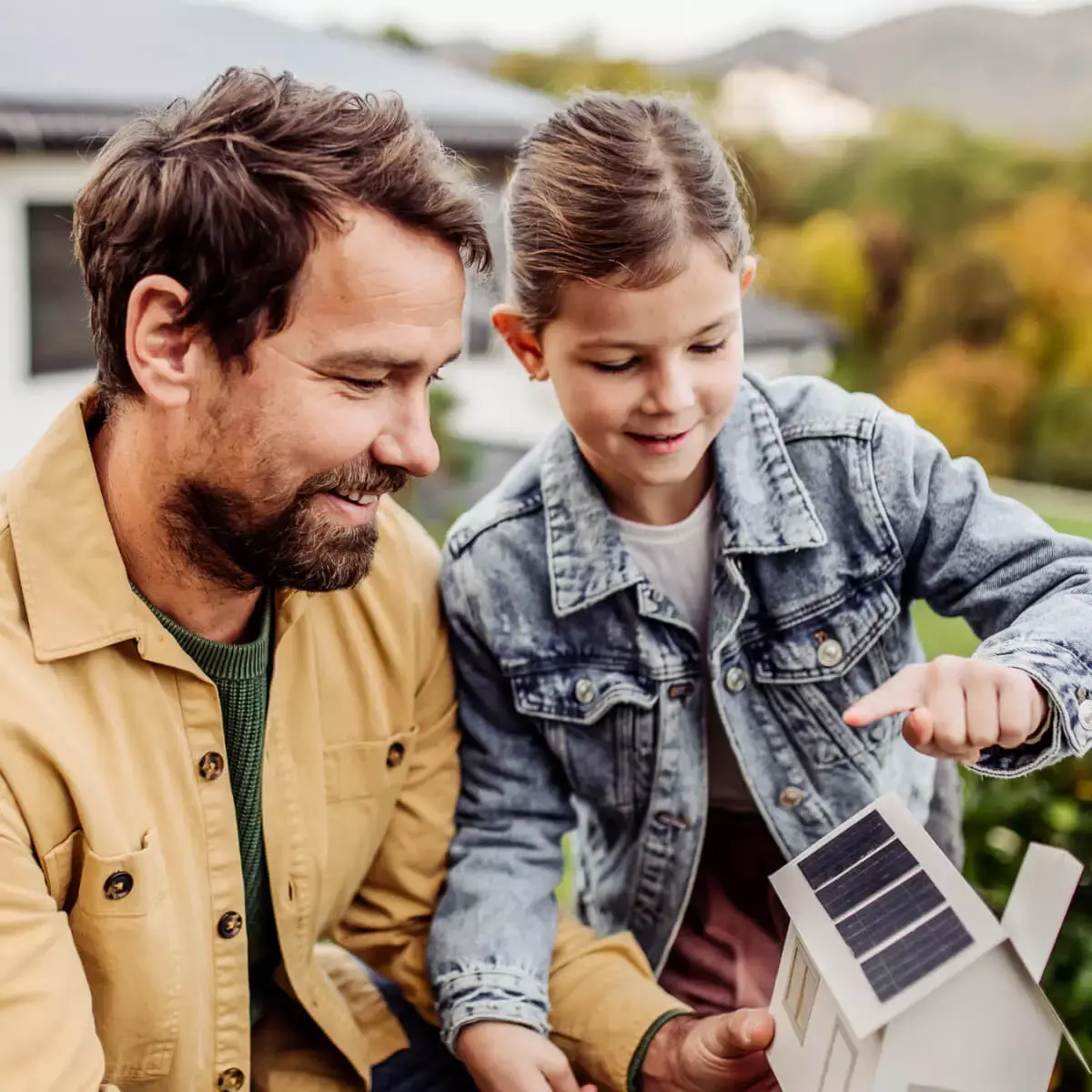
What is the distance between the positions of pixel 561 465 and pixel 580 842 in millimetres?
652

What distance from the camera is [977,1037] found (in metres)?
1.26

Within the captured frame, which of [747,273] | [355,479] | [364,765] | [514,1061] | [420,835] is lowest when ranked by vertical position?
[514,1061]

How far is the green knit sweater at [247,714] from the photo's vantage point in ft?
5.70

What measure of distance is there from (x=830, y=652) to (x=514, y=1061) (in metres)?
0.69

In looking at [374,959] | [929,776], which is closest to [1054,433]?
[929,776]

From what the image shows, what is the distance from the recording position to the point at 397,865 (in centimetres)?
196

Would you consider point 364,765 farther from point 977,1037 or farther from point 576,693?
point 977,1037

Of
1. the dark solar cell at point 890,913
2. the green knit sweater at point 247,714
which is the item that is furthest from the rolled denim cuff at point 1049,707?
the green knit sweater at point 247,714

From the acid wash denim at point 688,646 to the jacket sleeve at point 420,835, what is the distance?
0.03 metres

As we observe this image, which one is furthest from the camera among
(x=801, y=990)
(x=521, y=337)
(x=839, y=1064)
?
→ (x=521, y=337)

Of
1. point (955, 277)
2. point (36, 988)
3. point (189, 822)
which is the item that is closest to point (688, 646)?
point (189, 822)

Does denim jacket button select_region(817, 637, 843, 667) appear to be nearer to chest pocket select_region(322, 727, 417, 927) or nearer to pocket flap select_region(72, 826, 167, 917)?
chest pocket select_region(322, 727, 417, 927)

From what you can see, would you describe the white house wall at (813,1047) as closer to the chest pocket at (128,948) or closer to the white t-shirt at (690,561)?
the white t-shirt at (690,561)

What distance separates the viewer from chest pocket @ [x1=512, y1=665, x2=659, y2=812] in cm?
193
